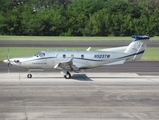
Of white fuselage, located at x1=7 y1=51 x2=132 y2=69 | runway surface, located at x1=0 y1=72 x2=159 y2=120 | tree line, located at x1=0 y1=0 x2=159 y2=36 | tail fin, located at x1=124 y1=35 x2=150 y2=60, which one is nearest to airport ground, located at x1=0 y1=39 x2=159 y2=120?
runway surface, located at x1=0 y1=72 x2=159 y2=120

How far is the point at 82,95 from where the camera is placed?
952 inches

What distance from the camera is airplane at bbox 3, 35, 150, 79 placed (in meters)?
30.4

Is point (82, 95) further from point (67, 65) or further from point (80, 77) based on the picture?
point (80, 77)

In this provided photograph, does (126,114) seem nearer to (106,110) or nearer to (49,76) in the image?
(106,110)

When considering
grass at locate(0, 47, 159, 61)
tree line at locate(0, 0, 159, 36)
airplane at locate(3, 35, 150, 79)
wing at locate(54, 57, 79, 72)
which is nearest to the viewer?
wing at locate(54, 57, 79, 72)

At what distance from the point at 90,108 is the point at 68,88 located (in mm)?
5767

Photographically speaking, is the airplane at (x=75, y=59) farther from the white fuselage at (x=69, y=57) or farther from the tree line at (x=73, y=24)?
the tree line at (x=73, y=24)

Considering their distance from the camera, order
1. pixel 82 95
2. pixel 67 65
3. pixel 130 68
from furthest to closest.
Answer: pixel 130 68 < pixel 67 65 < pixel 82 95

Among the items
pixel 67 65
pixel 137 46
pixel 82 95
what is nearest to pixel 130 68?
pixel 137 46

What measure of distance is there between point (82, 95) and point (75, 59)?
703 cm

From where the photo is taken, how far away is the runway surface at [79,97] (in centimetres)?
1947

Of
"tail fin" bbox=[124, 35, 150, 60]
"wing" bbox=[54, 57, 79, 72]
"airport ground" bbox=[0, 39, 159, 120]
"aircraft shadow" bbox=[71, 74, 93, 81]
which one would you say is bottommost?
"aircraft shadow" bbox=[71, 74, 93, 81]

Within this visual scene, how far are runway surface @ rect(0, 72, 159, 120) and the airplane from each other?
0.78 m

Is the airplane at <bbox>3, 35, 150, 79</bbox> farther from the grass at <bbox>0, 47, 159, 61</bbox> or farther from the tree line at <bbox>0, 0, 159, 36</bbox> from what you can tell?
the tree line at <bbox>0, 0, 159, 36</bbox>
